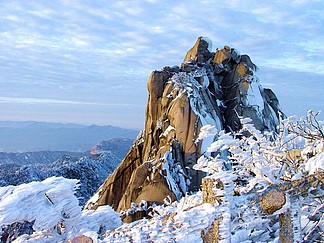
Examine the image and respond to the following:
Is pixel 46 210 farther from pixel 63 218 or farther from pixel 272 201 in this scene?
pixel 272 201

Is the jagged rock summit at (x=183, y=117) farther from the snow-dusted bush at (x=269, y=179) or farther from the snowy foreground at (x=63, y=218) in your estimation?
the snowy foreground at (x=63, y=218)

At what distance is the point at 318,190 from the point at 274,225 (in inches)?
42.1

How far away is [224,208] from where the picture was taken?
2980 millimetres

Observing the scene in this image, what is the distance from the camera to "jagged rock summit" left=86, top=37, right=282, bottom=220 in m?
17.5

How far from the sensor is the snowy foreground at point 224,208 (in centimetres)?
306

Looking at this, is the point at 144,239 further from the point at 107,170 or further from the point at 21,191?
the point at 107,170

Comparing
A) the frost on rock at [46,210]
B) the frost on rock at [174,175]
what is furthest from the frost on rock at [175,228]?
the frost on rock at [174,175]

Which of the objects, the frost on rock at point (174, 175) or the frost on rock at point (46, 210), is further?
the frost on rock at point (174, 175)

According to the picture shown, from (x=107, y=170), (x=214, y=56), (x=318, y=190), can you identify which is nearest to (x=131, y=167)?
(x=214, y=56)

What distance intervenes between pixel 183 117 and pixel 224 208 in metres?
15.6

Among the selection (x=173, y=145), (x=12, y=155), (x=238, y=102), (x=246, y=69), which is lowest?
(x=12, y=155)

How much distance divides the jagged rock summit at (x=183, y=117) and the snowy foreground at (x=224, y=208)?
1118 centimetres

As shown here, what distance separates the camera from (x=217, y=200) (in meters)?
3.01

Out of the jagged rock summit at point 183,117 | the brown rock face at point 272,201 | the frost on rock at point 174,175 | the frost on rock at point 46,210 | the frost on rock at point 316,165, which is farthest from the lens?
the jagged rock summit at point 183,117
